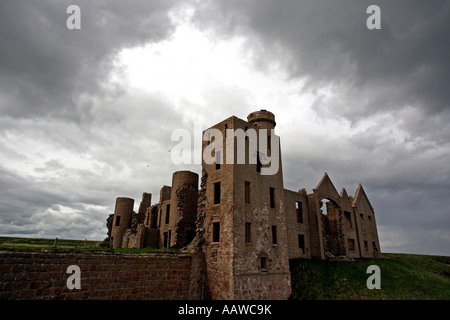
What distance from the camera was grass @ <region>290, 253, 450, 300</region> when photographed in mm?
20391

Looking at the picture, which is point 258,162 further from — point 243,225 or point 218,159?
point 243,225

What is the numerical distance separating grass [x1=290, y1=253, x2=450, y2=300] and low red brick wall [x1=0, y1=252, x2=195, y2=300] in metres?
9.81

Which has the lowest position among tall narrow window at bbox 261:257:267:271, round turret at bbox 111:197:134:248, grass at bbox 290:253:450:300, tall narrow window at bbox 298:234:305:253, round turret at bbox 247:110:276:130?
grass at bbox 290:253:450:300

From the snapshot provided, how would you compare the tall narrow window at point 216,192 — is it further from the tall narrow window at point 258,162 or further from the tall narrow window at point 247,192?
the tall narrow window at point 258,162

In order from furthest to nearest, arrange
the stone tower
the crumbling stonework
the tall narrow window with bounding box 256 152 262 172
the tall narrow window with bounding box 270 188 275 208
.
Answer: the tall narrow window with bounding box 256 152 262 172 < the tall narrow window with bounding box 270 188 275 208 < the crumbling stonework < the stone tower

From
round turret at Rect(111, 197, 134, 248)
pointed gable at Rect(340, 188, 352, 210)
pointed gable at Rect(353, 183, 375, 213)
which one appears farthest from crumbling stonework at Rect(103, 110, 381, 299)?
pointed gable at Rect(353, 183, 375, 213)

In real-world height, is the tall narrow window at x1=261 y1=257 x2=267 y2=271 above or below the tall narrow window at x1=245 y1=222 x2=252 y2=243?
below

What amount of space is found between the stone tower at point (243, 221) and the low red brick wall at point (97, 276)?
251cm

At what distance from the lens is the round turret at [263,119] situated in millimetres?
25625

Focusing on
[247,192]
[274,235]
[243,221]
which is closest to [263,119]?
[247,192]

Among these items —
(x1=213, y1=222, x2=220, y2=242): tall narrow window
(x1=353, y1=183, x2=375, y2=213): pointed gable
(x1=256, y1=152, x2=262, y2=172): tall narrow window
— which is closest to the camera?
(x1=213, y1=222, x2=220, y2=242): tall narrow window

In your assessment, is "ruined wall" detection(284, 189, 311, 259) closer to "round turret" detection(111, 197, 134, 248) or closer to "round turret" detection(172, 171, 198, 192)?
"round turret" detection(172, 171, 198, 192)

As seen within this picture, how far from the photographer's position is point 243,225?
18.3 metres
